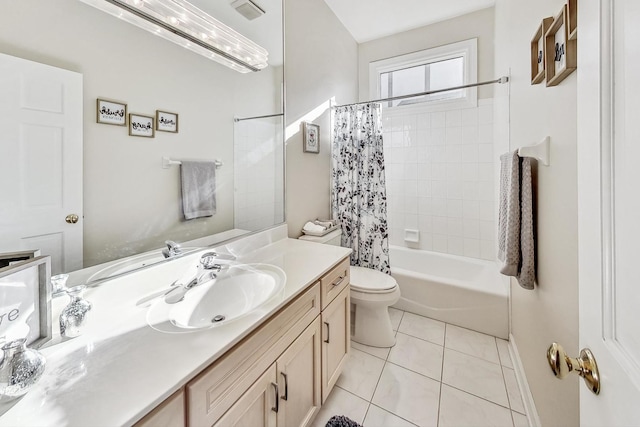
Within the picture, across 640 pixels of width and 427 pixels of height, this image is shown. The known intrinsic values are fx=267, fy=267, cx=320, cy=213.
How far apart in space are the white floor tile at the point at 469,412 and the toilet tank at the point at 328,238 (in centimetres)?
119

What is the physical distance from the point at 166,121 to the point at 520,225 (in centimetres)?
169

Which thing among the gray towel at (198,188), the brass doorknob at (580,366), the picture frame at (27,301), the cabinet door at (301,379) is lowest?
the cabinet door at (301,379)

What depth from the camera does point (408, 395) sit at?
153 cm

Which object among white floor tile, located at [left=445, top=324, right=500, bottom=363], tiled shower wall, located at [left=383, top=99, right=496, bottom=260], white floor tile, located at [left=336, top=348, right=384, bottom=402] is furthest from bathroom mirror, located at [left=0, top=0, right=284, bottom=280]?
tiled shower wall, located at [left=383, top=99, right=496, bottom=260]

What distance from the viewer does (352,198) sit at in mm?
2402

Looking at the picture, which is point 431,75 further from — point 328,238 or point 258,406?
point 258,406

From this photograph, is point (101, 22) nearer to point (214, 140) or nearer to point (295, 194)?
point (214, 140)

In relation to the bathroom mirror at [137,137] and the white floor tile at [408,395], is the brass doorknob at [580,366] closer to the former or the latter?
the white floor tile at [408,395]

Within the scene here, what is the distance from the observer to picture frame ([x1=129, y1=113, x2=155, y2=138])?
3.41ft

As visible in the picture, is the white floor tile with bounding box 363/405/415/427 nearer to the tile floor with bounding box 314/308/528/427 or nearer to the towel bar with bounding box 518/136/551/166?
the tile floor with bounding box 314/308/528/427

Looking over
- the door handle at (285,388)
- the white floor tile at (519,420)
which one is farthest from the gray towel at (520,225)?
the door handle at (285,388)

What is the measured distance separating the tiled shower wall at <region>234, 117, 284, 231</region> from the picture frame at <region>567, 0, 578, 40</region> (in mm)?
1406

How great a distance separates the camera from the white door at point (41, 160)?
76 cm

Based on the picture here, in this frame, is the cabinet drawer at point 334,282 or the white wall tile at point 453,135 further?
the white wall tile at point 453,135
